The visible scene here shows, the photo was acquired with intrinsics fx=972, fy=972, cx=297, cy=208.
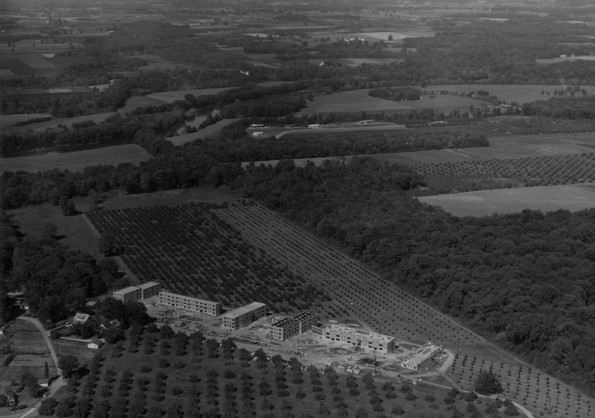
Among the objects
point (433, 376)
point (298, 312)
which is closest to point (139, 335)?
point (298, 312)

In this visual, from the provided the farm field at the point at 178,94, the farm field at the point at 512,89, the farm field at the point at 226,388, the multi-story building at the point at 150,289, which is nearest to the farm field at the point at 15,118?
the farm field at the point at 178,94

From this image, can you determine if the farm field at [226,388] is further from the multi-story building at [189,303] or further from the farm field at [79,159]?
the farm field at [79,159]

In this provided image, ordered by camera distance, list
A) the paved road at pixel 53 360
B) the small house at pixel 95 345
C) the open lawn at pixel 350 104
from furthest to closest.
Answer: the open lawn at pixel 350 104
the small house at pixel 95 345
the paved road at pixel 53 360

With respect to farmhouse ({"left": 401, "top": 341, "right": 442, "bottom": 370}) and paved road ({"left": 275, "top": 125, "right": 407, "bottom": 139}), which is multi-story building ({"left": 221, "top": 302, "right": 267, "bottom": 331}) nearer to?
farmhouse ({"left": 401, "top": 341, "right": 442, "bottom": 370})

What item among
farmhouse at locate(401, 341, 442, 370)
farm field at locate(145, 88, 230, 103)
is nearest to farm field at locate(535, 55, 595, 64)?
farm field at locate(145, 88, 230, 103)

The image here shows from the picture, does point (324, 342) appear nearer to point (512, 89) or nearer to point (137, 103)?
point (137, 103)

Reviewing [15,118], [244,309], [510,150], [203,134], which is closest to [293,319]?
[244,309]

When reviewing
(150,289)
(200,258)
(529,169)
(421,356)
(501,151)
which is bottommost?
(501,151)
